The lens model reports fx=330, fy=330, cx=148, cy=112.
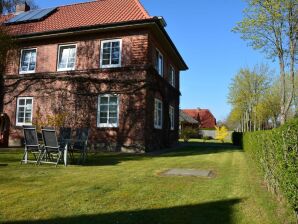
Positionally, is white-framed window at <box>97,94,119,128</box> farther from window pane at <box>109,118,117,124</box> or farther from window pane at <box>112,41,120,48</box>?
window pane at <box>112,41,120,48</box>

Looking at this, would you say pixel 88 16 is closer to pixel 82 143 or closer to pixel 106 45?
pixel 106 45

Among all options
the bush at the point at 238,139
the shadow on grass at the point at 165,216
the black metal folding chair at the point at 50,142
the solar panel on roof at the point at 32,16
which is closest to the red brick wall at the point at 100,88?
the solar panel on roof at the point at 32,16

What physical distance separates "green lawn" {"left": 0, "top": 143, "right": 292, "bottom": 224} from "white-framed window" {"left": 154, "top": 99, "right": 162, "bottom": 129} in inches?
411

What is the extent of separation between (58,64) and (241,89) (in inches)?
965

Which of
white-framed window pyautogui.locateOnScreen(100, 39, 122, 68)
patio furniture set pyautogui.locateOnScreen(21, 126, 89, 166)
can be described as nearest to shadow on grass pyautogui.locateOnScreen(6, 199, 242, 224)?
patio furniture set pyautogui.locateOnScreen(21, 126, 89, 166)

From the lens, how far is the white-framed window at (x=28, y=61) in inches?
775

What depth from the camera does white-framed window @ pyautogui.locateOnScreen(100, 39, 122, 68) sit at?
17312mm

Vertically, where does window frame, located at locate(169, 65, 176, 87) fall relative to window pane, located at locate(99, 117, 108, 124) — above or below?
above

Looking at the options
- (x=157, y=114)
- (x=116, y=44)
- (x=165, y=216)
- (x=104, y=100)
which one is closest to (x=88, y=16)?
(x=116, y=44)

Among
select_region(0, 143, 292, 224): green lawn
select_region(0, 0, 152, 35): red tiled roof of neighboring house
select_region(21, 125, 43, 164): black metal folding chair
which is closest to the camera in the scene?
select_region(0, 143, 292, 224): green lawn

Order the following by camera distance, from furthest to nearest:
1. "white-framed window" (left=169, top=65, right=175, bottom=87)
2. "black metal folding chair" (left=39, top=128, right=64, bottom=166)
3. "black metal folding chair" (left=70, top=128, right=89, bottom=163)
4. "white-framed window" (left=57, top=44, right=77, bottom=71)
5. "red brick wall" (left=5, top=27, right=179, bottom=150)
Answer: "white-framed window" (left=169, top=65, right=175, bottom=87)
"white-framed window" (left=57, top=44, right=77, bottom=71)
"red brick wall" (left=5, top=27, right=179, bottom=150)
"black metal folding chair" (left=70, top=128, right=89, bottom=163)
"black metal folding chair" (left=39, top=128, right=64, bottom=166)

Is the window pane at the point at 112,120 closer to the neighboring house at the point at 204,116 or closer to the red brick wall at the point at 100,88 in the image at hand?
the red brick wall at the point at 100,88

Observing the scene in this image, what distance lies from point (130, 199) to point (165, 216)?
1.06 m

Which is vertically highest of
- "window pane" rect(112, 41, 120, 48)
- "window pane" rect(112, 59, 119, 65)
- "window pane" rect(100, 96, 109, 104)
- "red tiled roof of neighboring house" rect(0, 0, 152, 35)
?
"red tiled roof of neighboring house" rect(0, 0, 152, 35)
